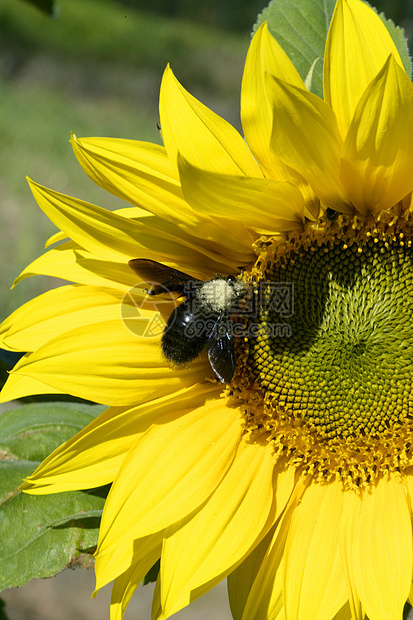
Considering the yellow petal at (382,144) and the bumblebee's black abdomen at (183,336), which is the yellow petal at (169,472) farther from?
the yellow petal at (382,144)

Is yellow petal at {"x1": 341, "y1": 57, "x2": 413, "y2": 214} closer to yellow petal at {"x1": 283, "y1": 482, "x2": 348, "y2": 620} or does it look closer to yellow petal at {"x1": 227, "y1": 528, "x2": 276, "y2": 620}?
yellow petal at {"x1": 283, "y1": 482, "x2": 348, "y2": 620}

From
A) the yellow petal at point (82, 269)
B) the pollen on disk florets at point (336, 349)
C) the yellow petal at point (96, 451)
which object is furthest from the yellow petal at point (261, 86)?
the yellow petal at point (96, 451)

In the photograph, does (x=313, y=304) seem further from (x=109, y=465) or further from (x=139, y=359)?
(x=109, y=465)

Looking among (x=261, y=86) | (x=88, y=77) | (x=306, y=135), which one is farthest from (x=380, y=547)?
(x=88, y=77)

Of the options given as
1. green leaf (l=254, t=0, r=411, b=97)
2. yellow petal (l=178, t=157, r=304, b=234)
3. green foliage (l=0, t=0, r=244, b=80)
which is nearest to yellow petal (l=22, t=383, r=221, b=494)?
yellow petal (l=178, t=157, r=304, b=234)

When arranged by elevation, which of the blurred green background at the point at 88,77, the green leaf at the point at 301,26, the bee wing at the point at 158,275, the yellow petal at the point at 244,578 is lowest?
the yellow petal at the point at 244,578

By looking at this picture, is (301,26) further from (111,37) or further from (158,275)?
(111,37)
